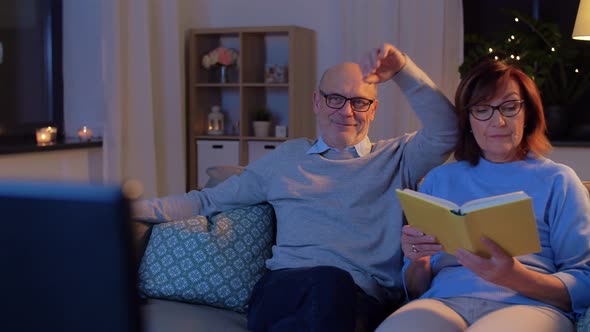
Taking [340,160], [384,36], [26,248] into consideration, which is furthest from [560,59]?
[26,248]

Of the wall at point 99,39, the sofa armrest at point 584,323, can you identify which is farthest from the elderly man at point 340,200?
the wall at point 99,39

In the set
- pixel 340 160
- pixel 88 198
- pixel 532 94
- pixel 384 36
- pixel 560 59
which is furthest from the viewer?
pixel 384 36

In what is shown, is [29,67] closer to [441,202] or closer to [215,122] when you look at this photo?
[215,122]

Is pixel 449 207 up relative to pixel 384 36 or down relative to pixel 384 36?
down

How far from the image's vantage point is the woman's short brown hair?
1.88 metres

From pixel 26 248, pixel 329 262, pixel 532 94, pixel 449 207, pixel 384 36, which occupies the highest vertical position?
pixel 384 36

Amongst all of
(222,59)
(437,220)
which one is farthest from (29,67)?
(437,220)

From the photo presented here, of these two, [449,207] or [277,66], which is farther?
[277,66]

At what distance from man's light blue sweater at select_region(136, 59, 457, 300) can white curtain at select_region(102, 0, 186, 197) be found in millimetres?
1659

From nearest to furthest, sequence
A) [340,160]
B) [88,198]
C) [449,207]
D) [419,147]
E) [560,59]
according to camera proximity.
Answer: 1. [88,198]
2. [449,207]
3. [419,147]
4. [340,160]
5. [560,59]

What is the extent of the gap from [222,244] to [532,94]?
97cm

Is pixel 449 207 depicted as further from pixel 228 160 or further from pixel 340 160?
pixel 228 160

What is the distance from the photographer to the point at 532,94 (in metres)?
1.89

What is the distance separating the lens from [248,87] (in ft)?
16.1
